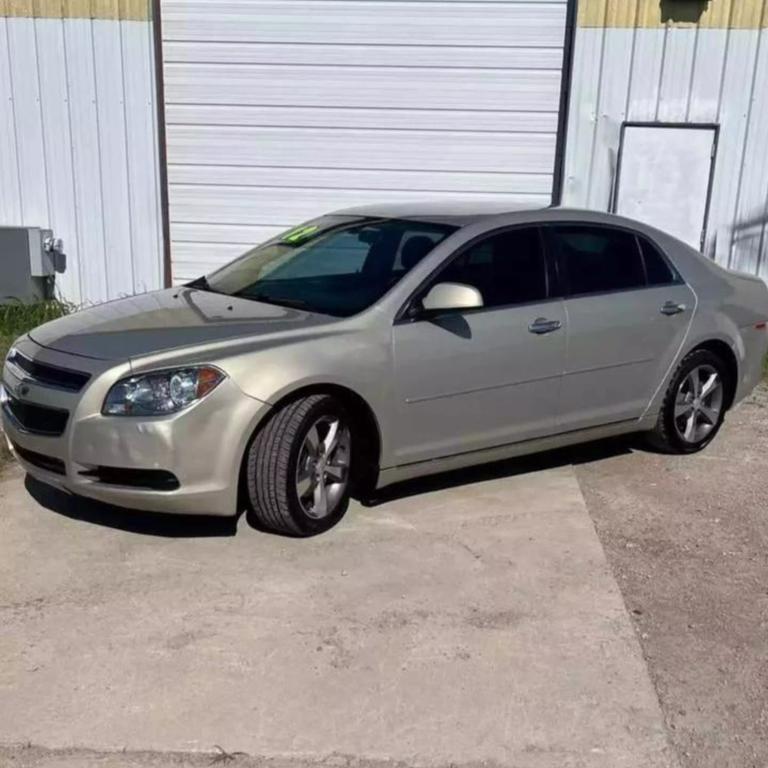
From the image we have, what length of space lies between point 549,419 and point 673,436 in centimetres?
111

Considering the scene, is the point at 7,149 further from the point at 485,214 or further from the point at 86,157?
the point at 485,214

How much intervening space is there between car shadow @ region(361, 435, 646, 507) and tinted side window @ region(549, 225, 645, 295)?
111 cm

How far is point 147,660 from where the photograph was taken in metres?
3.55

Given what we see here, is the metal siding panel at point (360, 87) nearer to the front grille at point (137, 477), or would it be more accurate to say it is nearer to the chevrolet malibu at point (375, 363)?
the chevrolet malibu at point (375, 363)

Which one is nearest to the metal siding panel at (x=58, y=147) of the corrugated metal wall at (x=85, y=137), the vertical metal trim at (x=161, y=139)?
the corrugated metal wall at (x=85, y=137)

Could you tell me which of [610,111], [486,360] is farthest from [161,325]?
[610,111]

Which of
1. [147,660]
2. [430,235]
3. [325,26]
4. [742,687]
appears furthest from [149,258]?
[742,687]

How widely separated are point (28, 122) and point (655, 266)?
6.59 meters

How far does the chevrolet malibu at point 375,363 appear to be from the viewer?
4.23 meters

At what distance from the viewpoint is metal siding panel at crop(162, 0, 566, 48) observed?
901 cm

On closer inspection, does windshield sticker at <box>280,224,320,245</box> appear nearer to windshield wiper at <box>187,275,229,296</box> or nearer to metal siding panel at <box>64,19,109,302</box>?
windshield wiper at <box>187,275,229,296</box>

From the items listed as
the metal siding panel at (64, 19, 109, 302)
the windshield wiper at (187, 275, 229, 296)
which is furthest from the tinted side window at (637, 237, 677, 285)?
the metal siding panel at (64, 19, 109, 302)

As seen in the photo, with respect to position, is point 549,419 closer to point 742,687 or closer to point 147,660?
point 742,687

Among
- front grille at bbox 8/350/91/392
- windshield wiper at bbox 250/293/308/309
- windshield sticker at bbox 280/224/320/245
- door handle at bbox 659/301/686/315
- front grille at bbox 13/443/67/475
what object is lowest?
front grille at bbox 13/443/67/475
